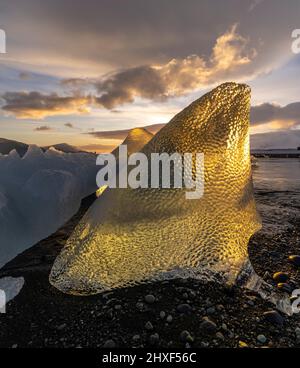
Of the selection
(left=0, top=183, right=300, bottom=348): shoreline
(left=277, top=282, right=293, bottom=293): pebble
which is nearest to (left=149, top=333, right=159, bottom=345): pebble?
(left=0, top=183, right=300, bottom=348): shoreline

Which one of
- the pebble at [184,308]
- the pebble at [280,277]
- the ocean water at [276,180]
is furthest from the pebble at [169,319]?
the ocean water at [276,180]

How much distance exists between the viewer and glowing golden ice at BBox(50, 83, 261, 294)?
2.67 metres

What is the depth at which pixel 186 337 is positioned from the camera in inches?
83.0

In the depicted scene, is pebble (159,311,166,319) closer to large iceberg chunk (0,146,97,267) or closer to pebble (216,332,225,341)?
pebble (216,332,225,341)

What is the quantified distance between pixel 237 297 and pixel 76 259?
1608 mm

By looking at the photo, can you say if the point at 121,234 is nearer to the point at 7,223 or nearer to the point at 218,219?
the point at 218,219

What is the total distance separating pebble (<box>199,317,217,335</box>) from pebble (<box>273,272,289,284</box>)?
125cm

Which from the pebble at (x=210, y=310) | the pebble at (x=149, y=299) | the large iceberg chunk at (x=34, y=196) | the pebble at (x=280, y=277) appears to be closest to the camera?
the pebble at (x=210, y=310)

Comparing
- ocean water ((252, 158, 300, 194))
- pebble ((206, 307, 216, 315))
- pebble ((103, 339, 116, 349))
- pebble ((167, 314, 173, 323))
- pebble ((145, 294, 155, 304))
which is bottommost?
pebble ((103, 339, 116, 349))

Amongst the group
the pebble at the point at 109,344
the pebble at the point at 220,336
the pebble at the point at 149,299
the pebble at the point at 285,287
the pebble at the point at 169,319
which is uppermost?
the pebble at the point at 149,299

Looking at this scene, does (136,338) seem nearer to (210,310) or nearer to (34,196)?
(210,310)

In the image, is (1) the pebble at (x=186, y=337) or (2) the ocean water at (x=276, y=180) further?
(2) the ocean water at (x=276, y=180)

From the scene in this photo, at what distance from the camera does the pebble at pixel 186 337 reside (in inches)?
82.4

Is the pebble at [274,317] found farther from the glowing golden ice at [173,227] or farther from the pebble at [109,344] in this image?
the pebble at [109,344]
